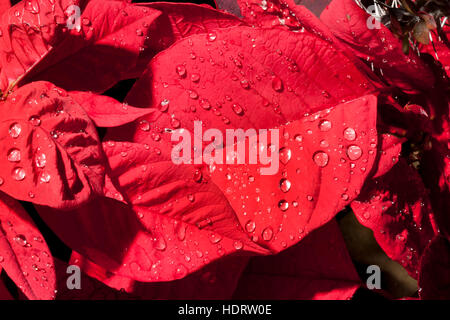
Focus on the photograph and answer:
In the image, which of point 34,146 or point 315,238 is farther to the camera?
point 315,238

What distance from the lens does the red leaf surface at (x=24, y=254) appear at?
29 centimetres

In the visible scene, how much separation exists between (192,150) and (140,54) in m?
0.11

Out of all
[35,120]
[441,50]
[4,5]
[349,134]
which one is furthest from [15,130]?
[441,50]

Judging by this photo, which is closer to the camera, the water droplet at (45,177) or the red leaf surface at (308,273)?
the water droplet at (45,177)

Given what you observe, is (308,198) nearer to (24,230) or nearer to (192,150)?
(192,150)

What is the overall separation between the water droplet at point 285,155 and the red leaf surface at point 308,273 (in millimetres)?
93

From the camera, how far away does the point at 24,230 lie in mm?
306

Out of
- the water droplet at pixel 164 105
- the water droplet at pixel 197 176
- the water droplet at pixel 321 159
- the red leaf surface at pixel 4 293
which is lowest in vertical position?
the red leaf surface at pixel 4 293

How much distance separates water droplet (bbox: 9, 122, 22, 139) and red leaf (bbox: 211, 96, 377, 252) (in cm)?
13

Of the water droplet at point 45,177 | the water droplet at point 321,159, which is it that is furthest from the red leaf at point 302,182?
the water droplet at point 45,177

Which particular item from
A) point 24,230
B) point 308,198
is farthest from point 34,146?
point 308,198

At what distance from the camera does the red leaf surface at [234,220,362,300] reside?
0.37 meters

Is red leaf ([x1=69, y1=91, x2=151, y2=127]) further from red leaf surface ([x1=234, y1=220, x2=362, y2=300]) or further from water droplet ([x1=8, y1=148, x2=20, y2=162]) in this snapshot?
red leaf surface ([x1=234, y1=220, x2=362, y2=300])

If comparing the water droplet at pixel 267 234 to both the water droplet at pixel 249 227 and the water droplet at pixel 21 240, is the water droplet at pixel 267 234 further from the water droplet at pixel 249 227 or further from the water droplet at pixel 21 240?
the water droplet at pixel 21 240
